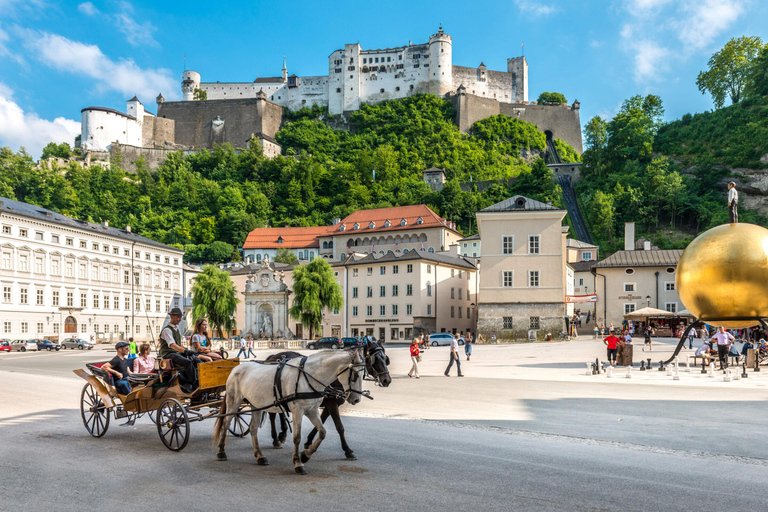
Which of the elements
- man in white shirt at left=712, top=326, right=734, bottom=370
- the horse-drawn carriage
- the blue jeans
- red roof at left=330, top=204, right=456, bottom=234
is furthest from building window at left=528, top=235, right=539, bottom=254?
the blue jeans

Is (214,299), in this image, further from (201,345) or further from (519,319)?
(201,345)

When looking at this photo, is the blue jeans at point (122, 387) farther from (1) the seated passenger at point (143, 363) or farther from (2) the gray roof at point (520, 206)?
(2) the gray roof at point (520, 206)

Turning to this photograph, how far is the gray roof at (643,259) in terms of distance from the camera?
56844mm

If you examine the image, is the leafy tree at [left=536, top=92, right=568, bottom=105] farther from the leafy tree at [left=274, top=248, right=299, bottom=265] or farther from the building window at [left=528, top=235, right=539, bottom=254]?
the building window at [left=528, top=235, right=539, bottom=254]

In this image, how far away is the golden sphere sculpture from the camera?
12.1 ft

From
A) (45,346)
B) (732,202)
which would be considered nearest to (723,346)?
(732,202)

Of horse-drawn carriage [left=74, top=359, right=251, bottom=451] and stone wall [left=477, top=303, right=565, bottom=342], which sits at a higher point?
horse-drawn carriage [left=74, top=359, right=251, bottom=451]

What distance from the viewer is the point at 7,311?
190ft

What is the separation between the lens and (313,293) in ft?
182

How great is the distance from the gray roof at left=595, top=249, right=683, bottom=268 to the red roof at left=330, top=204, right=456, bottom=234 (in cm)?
3013

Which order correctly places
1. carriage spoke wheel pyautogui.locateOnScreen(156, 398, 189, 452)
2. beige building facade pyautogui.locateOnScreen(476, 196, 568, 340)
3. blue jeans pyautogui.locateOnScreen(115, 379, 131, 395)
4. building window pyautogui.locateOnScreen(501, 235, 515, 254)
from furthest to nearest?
building window pyautogui.locateOnScreen(501, 235, 515, 254)
beige building facade pyautogui.locateOnScreen(476, 196, 568, 340)
blue jeans pyautogui.locateOnScreen(115, 379, 131, 395)
carriage spoke wheel pyautogui.locateOnScreen(156, 398, 189, 452)

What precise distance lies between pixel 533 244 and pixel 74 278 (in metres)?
47.6

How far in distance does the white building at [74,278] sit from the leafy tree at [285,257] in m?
15.1

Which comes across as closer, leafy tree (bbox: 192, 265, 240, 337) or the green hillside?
leafy tree (bbox: 192, 265, 240, 337)
